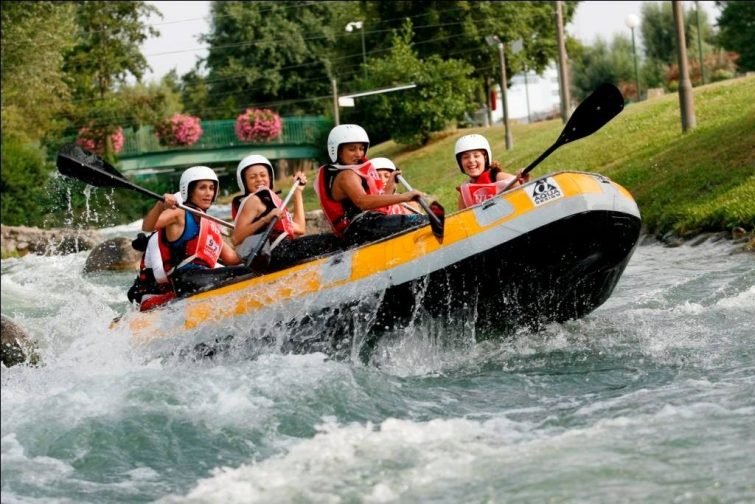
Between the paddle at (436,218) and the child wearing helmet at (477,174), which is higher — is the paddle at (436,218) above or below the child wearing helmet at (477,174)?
below

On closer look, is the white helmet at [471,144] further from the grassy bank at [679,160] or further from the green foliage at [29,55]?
the green foliage at [29,55]

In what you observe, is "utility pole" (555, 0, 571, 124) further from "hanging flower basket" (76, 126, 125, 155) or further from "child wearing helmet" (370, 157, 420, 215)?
"hanging flower basket" (76, 126, 125, 155)

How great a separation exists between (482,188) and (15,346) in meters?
4.05

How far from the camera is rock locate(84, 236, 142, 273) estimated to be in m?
21.6

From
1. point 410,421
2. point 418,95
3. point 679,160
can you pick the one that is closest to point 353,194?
point 410,421

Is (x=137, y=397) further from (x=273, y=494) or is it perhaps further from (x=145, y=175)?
A: (x=145, y=175)

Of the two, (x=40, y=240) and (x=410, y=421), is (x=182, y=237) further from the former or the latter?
(x=40, y=240)

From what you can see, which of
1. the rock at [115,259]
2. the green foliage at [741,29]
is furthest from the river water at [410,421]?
the green foliage at [741,29]

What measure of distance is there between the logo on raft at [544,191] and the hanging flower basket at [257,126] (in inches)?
1669

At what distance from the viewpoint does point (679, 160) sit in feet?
56.7

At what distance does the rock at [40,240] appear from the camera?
26.6 m

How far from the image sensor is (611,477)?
5941 millimetres

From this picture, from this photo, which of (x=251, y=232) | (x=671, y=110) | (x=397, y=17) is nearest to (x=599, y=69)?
(x=397, y=17)

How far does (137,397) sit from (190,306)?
143 centimetres
